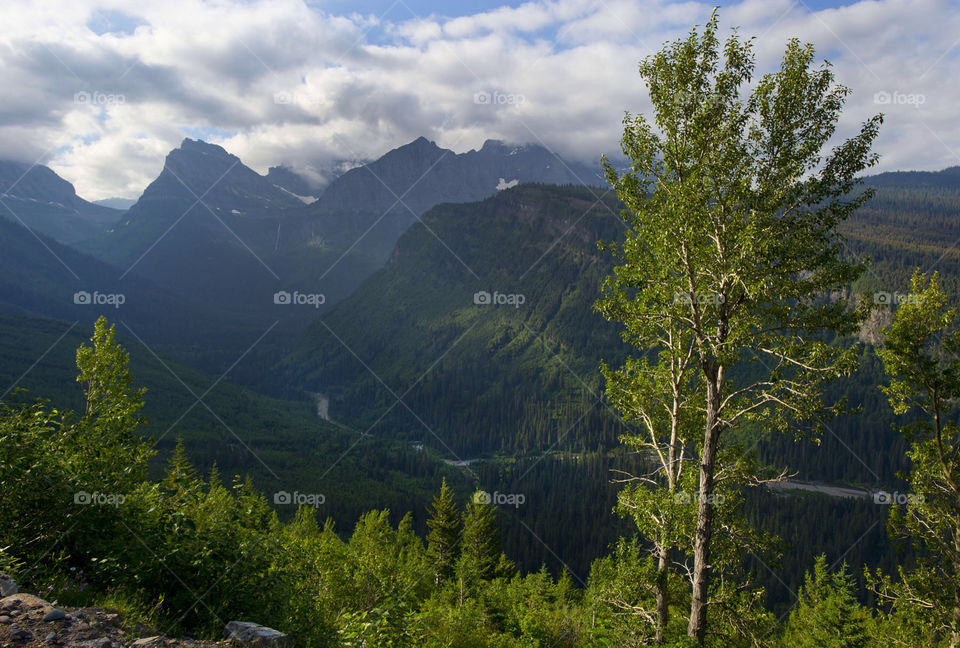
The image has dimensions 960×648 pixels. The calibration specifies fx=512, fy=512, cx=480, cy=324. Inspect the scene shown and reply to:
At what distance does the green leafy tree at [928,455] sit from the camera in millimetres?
15602

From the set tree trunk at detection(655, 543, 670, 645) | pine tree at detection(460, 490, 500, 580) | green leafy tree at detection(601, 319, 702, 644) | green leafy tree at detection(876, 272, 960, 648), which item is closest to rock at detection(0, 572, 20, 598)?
green leafy tree at detection(601, 319, 702, 644)

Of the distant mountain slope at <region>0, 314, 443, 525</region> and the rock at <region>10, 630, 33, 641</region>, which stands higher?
the rock at <region>10, 630, 33, 641</region>

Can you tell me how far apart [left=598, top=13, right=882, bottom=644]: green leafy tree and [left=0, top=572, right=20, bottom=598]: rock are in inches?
486

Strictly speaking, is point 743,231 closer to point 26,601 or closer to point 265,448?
point 26,601

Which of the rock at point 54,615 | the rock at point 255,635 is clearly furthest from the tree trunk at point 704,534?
the rock at point 54,615

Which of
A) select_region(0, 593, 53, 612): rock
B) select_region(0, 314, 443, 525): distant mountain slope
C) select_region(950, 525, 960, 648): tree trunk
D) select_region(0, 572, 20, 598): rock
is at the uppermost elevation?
select_region(0, 572, 20, 598): rock

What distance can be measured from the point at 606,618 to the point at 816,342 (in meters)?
8.60

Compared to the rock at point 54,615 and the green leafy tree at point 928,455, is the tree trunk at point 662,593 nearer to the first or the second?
the green leafy tree at point 928,455

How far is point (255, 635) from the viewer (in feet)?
→ 26.0

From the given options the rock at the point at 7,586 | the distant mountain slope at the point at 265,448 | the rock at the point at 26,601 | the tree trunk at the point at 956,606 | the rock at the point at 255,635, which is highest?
the rock at the point at 7,586

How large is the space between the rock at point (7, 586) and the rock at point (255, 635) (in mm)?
3026

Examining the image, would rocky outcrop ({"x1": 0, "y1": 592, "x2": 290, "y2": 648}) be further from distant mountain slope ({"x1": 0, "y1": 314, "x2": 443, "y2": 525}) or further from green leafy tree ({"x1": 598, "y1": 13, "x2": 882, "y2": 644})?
distant mountain slope ({"x1": 0, "y1": 314, "x2": 443, "y2": 525})

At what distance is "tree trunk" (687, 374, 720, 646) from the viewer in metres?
11.3

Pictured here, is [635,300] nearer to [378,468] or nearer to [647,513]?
[647,513]
